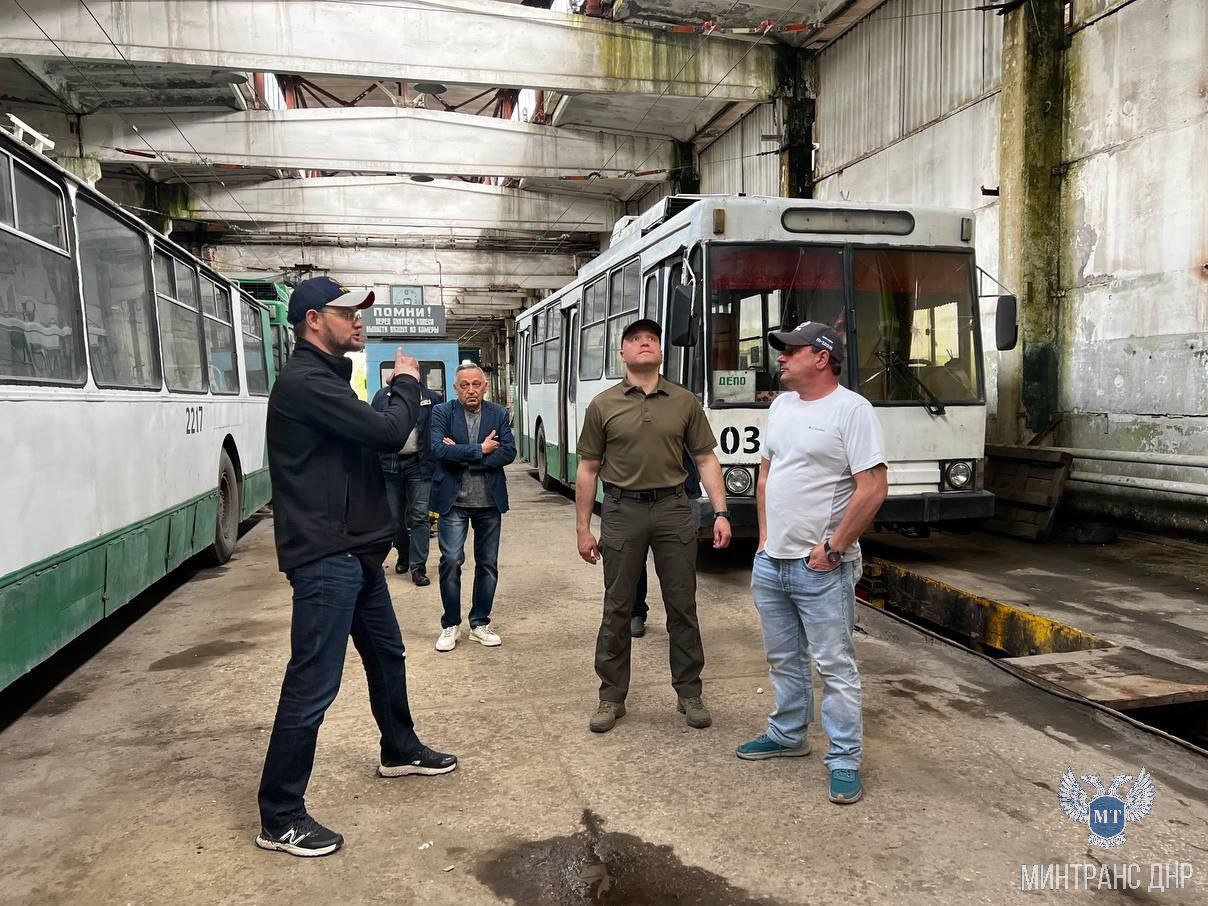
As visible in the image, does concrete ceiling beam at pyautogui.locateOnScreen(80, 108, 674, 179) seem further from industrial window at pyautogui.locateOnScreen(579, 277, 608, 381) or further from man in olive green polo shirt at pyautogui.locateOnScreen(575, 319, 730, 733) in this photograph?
man in olive green polo shirt at pyautogui.locateOnScreen(575, 319, 730, 733)

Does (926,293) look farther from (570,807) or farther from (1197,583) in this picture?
(570,807)

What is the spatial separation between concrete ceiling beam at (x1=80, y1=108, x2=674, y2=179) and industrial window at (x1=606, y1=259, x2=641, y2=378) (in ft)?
29.3

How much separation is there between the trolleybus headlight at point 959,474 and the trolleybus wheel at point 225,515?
6624 millimetres

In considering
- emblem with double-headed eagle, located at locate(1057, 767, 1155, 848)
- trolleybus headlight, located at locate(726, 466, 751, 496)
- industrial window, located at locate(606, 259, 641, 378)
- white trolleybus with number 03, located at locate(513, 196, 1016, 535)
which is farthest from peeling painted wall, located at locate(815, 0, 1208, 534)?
emblem with double-headed eagle, located at locate(1057, 767, 1155, 848)

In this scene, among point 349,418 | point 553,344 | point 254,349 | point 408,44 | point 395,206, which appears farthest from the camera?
point 395,206

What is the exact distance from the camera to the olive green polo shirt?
412 cm

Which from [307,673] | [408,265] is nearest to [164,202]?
[408,265]

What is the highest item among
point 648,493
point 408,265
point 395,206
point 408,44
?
point 408,44

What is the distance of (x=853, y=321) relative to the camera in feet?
22.6

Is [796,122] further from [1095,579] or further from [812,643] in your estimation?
[812,643]

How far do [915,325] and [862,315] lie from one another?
50 centimetres

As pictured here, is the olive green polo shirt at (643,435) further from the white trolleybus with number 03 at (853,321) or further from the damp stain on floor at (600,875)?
the white trolleybus with number 03 at (853,321)

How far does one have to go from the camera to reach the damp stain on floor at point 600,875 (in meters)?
2.73

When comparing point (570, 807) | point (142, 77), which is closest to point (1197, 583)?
point (570, 807)
